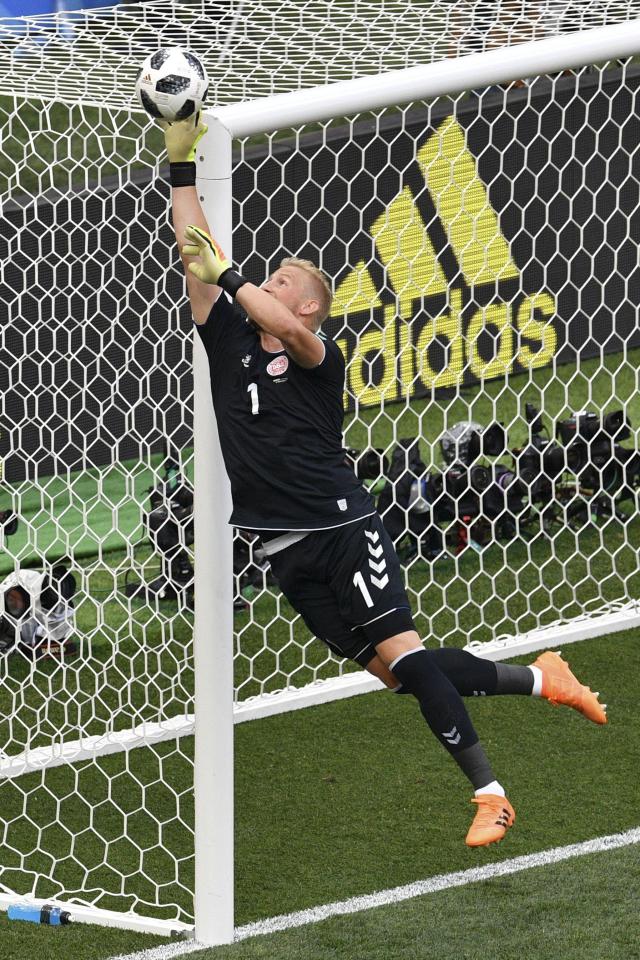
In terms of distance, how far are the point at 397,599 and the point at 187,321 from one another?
11.7ft

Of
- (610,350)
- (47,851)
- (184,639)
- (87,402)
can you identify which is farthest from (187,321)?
(47,851)

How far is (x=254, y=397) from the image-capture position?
4.16 meters

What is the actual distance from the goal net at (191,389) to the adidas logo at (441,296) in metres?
0.03

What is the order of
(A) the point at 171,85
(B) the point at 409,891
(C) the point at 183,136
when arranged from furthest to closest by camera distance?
(B) the point at 409,891, (C) the point at 183,136, (A) the point at 171,85

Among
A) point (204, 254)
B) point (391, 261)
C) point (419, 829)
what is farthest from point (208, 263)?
point (391, 261)

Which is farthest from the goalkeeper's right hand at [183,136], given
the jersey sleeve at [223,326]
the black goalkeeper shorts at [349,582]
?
the black goalkeeper shorts at [349,582]

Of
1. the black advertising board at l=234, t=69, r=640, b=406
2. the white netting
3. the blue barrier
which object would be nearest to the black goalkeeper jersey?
the white netting

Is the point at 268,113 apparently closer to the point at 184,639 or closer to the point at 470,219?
the point at 184,639

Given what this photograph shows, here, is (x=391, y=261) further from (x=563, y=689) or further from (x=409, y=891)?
(x=409, y=891)

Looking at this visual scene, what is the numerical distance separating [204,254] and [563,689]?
1558mm

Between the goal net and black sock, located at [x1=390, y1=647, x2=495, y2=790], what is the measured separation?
956 mm

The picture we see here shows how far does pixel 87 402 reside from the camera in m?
7.74

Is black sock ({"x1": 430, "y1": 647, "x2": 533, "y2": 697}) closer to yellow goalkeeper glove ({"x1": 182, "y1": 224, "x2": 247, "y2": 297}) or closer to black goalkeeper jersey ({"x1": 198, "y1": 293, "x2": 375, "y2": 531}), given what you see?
black goalkeeper jersey ({"x1": 198, "y1": 293, "x2": 375, "y2": 531})

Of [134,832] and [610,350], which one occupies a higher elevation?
[610,350]
